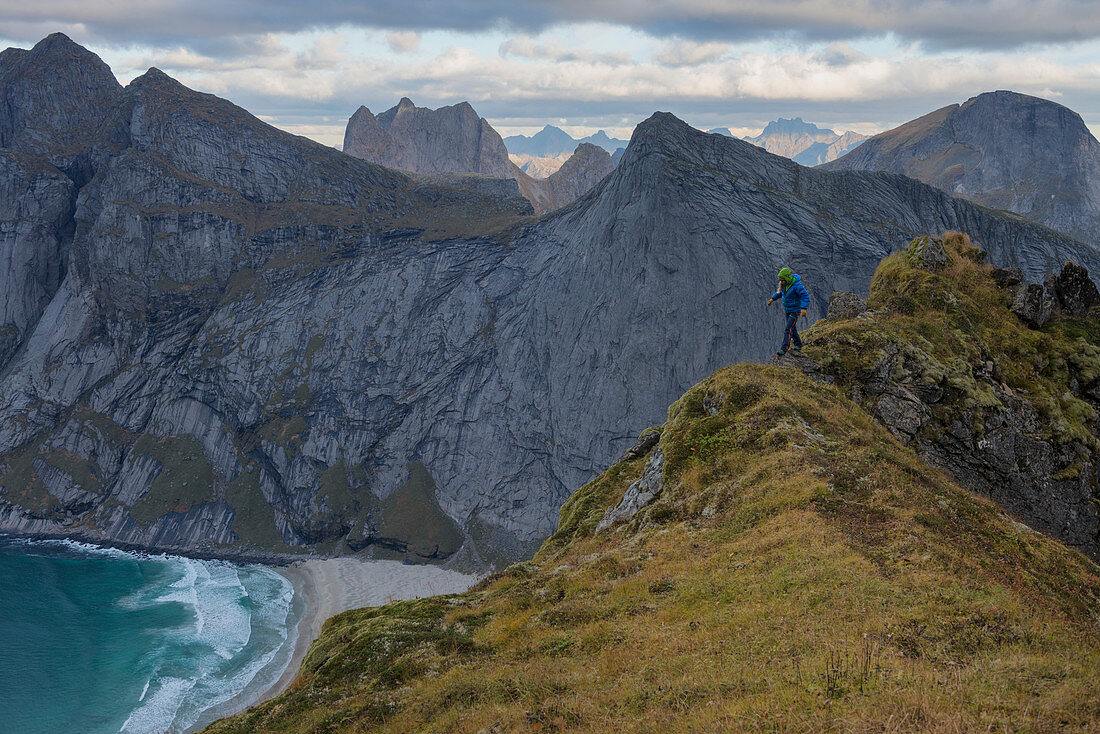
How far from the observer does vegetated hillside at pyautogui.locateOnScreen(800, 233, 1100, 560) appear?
21.5 m

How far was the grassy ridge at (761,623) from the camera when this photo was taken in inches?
271

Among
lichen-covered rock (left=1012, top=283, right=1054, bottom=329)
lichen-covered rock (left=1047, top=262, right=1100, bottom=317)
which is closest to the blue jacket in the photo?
lichen-covered rock (left=1012, top=283, right=1054, bottom=329)

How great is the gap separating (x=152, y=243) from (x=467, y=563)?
10460 cm

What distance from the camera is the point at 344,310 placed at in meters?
124

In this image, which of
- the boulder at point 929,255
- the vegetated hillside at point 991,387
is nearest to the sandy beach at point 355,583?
the vegetated hillside at point 991,387

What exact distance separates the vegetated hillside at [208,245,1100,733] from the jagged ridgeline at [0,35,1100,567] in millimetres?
82438

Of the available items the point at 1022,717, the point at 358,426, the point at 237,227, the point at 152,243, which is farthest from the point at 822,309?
the point at 152,243

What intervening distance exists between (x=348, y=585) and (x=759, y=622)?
92040 millimetres

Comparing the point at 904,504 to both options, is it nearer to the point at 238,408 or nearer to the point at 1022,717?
the point at 1022,717

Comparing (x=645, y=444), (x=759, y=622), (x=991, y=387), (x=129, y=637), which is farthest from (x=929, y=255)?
(x=129, y=637)

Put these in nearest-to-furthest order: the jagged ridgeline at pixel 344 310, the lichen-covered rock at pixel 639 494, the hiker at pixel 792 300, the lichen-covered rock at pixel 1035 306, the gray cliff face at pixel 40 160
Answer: the lichen-covered rock at pixel 639 494 → the hiker at pixel 792 300 → the lichen-covered rock at pixel 1035 306 → the jagged ridgeline at pixel 344 310 → the gray cliff face at pixel 40 160

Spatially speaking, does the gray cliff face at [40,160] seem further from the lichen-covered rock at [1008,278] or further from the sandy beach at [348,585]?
the lichen-covered rock at [1008,278]

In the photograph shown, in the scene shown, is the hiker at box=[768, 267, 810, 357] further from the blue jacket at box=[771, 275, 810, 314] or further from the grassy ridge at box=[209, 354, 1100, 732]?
the grassy ridge at box=[209, 354, 1100, 732]

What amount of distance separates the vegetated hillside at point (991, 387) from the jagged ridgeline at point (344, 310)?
221 feet
